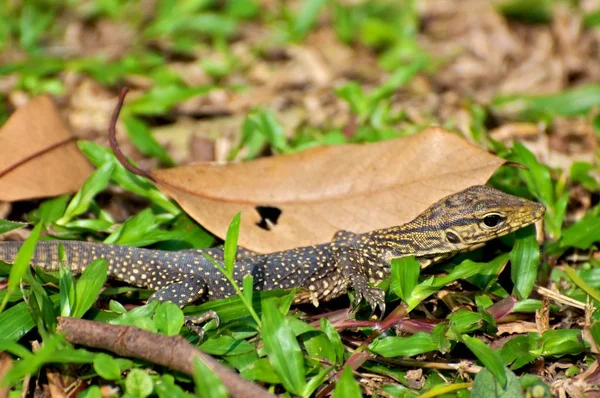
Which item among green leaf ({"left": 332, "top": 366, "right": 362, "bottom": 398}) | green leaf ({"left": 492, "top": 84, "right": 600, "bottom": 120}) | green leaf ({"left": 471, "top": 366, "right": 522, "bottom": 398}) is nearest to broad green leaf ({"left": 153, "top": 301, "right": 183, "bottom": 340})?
green leaf ({"left": 332, "top": 366, "right": 362, "bottom": 398})

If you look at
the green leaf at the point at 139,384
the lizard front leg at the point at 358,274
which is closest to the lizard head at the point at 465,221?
the lizard front leg at the point at 358,274

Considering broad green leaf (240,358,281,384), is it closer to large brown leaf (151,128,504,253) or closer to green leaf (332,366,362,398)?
green leaf (332,366,362,398)

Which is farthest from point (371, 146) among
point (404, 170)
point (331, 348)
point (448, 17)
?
point (448, 17)

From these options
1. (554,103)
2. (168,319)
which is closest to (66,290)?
(168,319)

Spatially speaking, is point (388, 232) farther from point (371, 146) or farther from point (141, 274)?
point (141, 274)

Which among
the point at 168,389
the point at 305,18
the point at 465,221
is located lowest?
the point at 168,389

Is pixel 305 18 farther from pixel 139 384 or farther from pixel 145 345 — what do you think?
pixel 139 384

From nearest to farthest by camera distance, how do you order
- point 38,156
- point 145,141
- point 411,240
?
point 411,240 < point 38,156 < point 145,141
